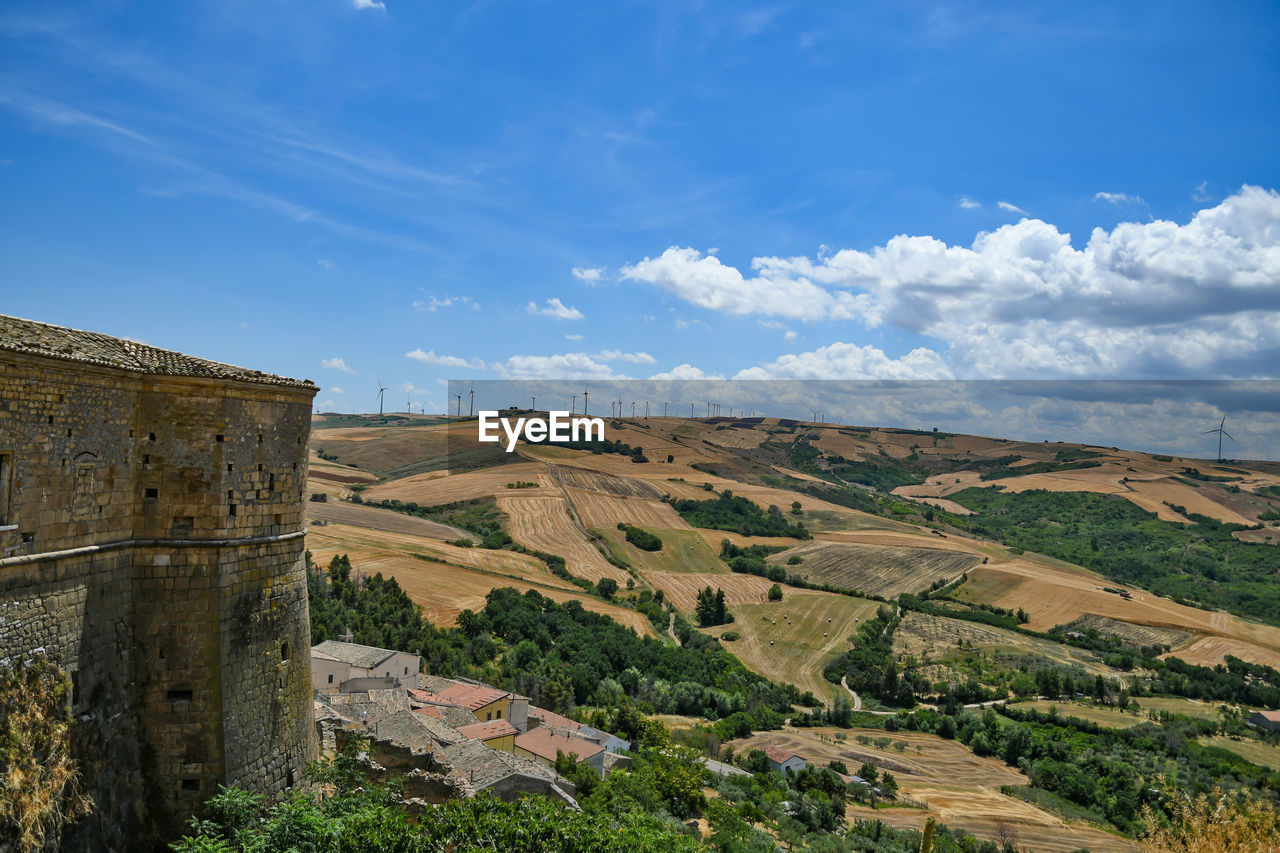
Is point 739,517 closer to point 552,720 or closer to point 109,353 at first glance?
point 552,720

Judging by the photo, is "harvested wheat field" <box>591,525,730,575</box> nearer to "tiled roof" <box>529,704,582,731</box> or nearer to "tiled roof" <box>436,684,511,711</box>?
"tiled roof" <box>529,704,582,731</box>

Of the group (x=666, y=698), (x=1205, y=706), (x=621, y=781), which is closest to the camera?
(x=621, y=781)

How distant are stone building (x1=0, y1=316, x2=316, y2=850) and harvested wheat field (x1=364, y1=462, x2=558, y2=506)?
91662mm

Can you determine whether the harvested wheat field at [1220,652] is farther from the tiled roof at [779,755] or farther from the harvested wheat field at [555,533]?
the harvested wheat field at [555,533]

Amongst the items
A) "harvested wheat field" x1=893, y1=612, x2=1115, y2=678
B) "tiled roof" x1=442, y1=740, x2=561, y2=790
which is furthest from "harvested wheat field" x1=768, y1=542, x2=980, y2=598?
"tiled roof" x1=442, y1=740, x2=561, y2=790

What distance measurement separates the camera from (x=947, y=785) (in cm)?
4619

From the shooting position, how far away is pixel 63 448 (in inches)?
448

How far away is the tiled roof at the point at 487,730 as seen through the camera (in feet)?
94.7

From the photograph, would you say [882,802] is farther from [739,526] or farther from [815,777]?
[739,526]

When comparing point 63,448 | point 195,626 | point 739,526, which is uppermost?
point 63,448

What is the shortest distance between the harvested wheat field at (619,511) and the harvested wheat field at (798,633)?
2257 centimetres

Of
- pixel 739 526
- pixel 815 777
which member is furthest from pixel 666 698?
pixel 739 526

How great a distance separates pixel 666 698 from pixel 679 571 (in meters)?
39.0
